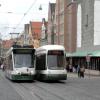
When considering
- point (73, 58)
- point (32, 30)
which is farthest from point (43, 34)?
point (73, 58)

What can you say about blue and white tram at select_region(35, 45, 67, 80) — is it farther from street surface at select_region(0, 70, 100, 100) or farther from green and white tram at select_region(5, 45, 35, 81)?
street surface at select_region(0, 70, 100, 100)

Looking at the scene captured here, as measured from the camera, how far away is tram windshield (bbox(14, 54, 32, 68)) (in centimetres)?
3919

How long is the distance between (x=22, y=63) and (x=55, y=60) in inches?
113

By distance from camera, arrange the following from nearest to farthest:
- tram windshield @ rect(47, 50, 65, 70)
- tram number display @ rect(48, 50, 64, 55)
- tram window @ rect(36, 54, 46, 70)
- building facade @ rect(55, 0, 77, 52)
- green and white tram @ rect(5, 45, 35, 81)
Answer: green and white tram @ rect(5, 45, 35, 81) < tram windshield @ rect(47, 50, 65, 70) < tram number display @ rect(48, 50, 64, 55) < tram window @ rect(36, 54, 46, 70) < building facade @ rect(55, 0, 77, 52)

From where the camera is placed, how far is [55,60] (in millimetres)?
39219

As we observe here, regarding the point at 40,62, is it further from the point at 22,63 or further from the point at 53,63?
the point at 22,63

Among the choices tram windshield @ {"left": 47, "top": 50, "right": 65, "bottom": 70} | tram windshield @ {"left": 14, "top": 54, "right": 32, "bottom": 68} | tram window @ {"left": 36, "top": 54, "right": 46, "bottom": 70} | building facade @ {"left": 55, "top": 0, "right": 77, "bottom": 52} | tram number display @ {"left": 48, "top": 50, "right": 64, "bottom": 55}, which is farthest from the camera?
building facade @ {"left": 55, "top": 0, "right": 77, "bottom": 52}

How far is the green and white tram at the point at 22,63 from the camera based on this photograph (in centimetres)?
3881

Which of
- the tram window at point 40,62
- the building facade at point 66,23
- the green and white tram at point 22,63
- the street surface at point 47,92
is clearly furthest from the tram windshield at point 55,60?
the building facade at point 66,23

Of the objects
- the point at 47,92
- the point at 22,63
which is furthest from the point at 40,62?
the point at 47,92

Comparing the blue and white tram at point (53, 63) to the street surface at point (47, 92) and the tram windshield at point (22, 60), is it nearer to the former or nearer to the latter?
the tram windshield at point (22, 60)

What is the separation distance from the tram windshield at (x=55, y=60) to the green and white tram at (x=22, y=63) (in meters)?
1.48

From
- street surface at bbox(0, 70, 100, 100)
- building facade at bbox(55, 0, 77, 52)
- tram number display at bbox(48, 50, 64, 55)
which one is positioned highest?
building facade at bbox(55, 0, 77, 52)

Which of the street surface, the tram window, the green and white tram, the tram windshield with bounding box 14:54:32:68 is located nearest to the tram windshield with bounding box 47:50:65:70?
the tram window
